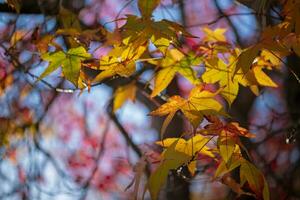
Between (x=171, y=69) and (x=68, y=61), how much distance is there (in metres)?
0.33

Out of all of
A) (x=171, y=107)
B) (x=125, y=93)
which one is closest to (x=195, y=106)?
(x=171, y=107)

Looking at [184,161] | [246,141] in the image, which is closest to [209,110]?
[184,161]

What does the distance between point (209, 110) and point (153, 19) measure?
223 millimetres

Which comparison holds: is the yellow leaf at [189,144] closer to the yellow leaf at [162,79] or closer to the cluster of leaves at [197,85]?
the cluster of leaves at [197,85]

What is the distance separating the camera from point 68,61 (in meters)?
0.92

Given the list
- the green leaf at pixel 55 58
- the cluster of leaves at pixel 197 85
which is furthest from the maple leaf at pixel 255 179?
the green leaf at pixel 55 58

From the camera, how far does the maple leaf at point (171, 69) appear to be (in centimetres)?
112

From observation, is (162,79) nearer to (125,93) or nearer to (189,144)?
(189,144)

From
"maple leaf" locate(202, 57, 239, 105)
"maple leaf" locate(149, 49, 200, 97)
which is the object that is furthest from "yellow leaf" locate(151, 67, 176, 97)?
"maple leaf" locate(202, 57, 239, 105)

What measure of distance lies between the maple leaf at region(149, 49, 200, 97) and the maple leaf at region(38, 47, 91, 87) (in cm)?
25

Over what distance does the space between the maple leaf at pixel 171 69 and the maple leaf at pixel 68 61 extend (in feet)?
0.83

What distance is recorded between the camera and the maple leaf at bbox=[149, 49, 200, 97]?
112 centimetres

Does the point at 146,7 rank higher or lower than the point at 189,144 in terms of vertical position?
higher

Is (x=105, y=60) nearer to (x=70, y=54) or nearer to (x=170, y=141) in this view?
(x=70, y=54)
